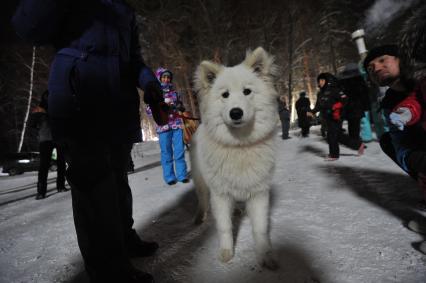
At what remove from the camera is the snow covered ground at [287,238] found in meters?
1.60

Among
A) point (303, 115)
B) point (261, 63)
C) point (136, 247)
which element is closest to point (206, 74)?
point (261, 63)

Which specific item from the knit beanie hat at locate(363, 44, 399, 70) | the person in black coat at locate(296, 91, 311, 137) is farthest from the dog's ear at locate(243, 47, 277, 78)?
the person in black coat at locate(296, 91, 311, 137)

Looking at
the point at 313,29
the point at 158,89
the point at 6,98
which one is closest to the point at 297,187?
the point at 158,89

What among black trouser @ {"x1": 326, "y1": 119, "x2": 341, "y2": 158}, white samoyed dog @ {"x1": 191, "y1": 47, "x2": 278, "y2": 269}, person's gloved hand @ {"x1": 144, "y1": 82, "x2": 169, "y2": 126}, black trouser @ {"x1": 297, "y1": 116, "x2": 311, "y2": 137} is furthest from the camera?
black trouser @ {"x1": 297, "y1": 116, "x2": 311, "y2": 137}

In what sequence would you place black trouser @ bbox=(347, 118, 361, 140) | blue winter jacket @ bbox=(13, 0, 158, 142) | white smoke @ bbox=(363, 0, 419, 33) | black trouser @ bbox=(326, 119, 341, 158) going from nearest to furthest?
blue winter jacket @ bbox=(13, 0, 158, 142) < black trouser @ bbox=(326, 119, 341, 158) < black trouser @ bbox=(347, 118, 361, 140) < white smoke @ bbox=(363, 0, 419, 33)

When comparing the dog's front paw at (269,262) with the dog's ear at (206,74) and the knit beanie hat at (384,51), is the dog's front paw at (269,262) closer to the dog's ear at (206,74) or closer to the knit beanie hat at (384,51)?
the dog's ear at (206,74)

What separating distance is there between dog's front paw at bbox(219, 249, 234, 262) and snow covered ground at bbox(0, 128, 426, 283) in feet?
0.13

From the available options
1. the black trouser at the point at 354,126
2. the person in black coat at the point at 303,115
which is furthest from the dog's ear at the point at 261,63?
the person in black coat at the point at 303,115

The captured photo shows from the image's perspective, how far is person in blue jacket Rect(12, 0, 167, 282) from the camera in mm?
1312

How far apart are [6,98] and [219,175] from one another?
25631 millimetres

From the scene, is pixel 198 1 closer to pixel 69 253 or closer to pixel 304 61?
pixel 304 61

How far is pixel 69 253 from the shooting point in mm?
2189

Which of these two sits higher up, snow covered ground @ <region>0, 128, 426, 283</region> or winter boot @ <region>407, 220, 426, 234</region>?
winter boot @ <region>407, 220, 426, 234</region>

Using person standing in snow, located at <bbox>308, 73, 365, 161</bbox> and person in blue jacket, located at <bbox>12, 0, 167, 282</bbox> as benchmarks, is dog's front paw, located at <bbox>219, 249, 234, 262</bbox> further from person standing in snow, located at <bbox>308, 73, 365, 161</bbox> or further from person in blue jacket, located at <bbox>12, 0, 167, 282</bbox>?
person standing in snow, located at <bbox>308, 73, 365, 161</bbox>
